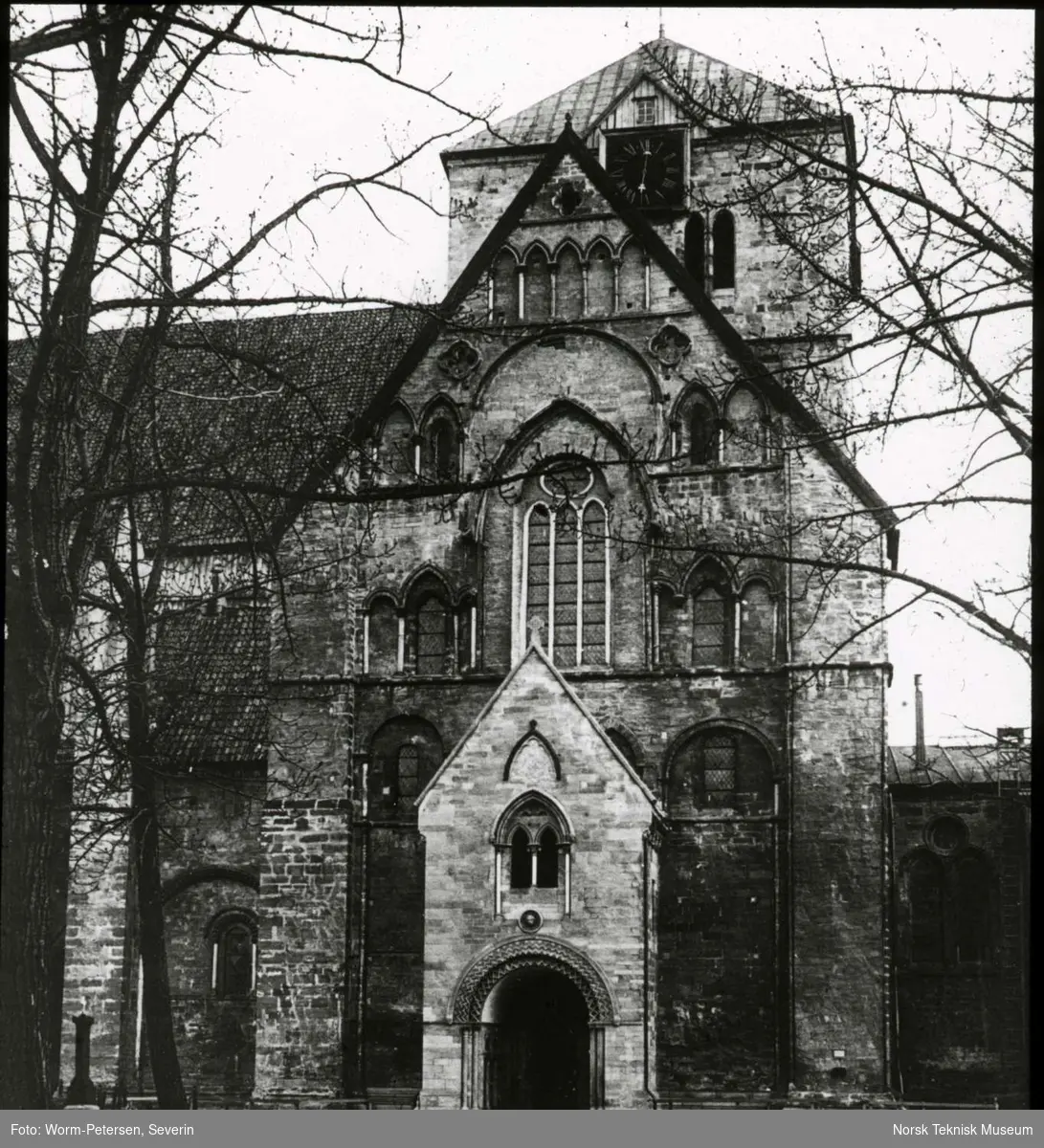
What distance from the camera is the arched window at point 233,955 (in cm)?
2134

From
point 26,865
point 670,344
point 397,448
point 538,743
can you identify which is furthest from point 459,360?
point 26,865

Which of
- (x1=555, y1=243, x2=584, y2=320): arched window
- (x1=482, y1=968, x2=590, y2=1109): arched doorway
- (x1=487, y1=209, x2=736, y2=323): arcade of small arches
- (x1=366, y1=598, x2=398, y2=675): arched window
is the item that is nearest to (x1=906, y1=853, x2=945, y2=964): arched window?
(x1=482, y1=968, x2=590, y2=1109): arched doorway

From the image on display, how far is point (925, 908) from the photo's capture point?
20625 mm

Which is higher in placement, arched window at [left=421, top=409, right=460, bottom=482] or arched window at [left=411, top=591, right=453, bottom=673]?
arched window at [left=421, top=409, right=460, bottom=482]

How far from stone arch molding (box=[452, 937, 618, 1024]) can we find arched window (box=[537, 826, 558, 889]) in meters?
0.57

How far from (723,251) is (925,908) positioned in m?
8.47

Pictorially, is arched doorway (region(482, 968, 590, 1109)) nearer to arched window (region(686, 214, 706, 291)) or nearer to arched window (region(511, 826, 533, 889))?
arched window (region(511, 826, 533, 889))

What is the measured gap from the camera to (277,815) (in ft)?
67.5

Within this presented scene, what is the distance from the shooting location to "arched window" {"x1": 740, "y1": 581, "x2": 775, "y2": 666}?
65.2ft

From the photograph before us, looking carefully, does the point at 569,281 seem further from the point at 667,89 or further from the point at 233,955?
the point at 233,955

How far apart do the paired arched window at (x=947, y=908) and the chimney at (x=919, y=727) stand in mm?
1144

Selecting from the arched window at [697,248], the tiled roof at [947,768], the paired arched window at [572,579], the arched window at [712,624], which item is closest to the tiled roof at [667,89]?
the arched window at [697,248]

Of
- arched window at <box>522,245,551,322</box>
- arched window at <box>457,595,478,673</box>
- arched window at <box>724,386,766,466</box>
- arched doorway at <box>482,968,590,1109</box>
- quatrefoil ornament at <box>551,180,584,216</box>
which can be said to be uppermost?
quatrefoil ornament at <box>551,180,584,216</box>
